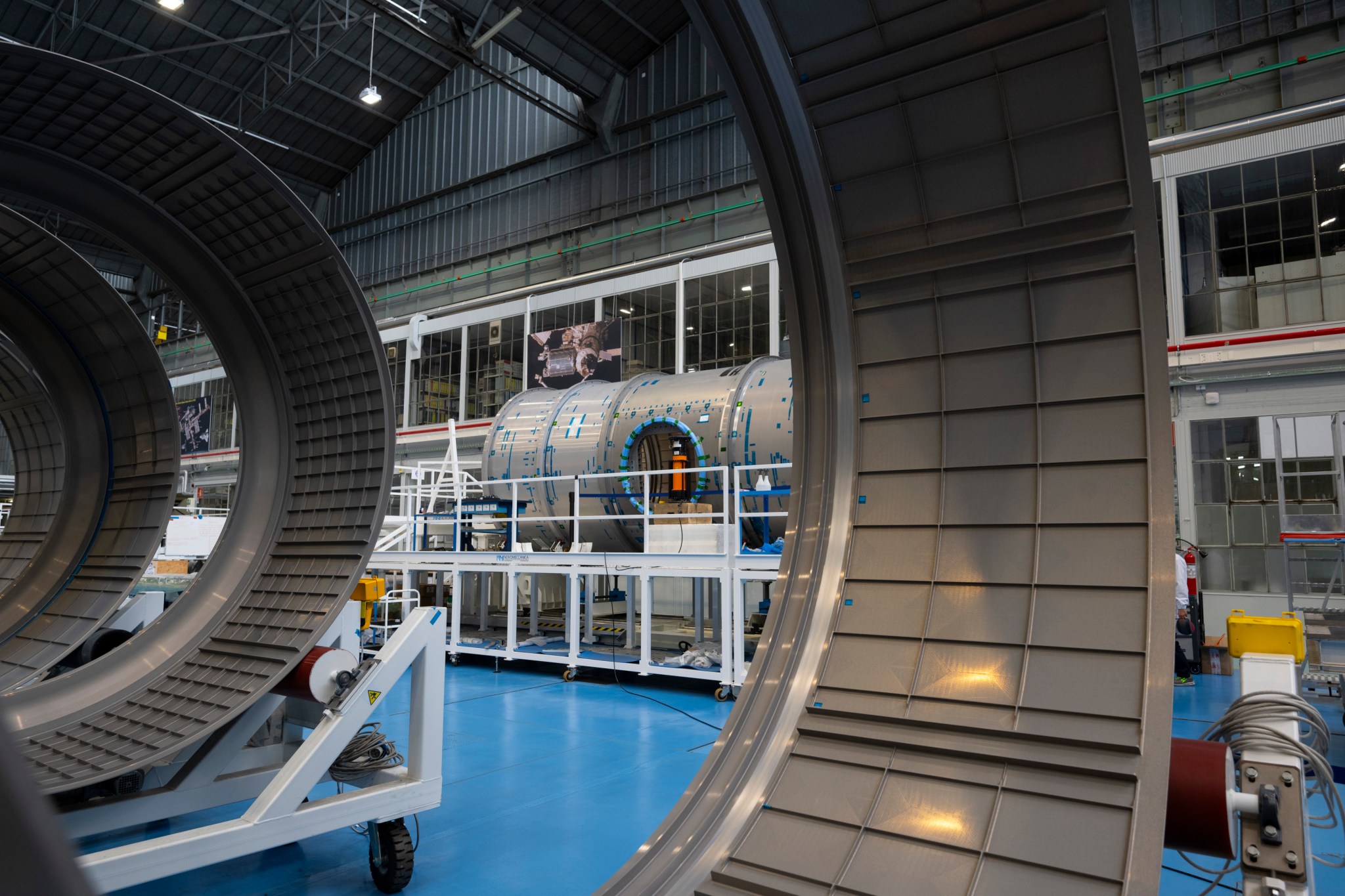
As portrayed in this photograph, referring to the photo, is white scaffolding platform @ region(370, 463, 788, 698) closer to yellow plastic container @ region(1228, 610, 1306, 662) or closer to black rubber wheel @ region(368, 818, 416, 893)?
black rubber wheel @ region(368, 818, 416, 893)

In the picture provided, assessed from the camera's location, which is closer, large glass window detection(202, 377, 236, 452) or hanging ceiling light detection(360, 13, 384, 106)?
hanging ceiling light detection(360, 13, 384, 106)

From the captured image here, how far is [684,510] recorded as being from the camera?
11070 millimetres

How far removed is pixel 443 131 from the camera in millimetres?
28828

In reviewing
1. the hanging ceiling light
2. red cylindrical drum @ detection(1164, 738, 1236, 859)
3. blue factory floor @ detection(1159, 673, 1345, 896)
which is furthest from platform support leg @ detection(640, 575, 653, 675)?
the hanging ceiling light

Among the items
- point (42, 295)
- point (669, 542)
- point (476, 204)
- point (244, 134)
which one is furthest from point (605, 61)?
point (42, 295)

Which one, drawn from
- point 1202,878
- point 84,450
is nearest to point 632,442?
point 84,450

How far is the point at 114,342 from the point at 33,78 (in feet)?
9.27

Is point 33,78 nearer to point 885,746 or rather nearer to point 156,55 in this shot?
point 885,746

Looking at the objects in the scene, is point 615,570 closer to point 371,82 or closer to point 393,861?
point 393,861

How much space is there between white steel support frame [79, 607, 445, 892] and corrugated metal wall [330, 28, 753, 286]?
18627 mm

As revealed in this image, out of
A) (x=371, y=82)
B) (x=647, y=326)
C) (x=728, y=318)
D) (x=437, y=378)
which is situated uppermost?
(x=371, y=82)

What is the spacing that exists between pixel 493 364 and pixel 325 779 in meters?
20.8

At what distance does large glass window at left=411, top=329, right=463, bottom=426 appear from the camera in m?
25.7

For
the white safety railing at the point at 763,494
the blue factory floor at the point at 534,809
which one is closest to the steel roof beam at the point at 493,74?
the white safety railing at the point at 763,494
